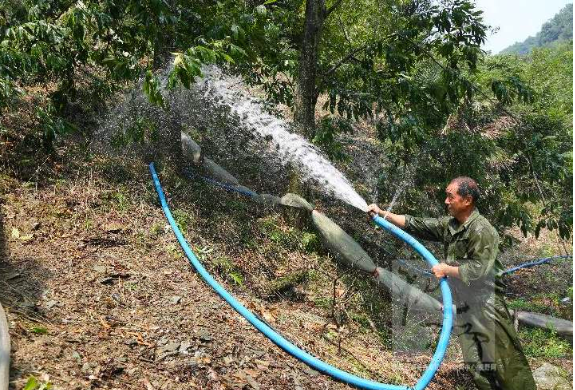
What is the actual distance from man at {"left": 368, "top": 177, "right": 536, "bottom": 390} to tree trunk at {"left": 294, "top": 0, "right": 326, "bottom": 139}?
2.39 meters

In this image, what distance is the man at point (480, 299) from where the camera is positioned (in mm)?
3051

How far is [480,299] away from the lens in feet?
10.4

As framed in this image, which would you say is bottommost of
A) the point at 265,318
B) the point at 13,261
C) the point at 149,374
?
the point at 265,318

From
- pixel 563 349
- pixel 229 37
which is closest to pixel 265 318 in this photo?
pixel 229 37

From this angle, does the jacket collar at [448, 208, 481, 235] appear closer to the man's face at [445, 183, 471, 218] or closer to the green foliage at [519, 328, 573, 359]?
the man's face at [445, 183, 471, 218]

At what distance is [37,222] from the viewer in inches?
151

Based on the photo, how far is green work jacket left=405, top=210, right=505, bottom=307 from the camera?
3047 mm

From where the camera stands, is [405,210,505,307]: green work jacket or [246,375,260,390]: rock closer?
[246,375,260,390]: rock

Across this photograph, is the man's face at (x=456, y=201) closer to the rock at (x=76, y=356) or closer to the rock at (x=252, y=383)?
the rock at (x=252, y=383)

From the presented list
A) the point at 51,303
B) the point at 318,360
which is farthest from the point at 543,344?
the point at 51,303

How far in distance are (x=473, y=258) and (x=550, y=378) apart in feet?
6.65

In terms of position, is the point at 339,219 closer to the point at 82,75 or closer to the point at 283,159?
the point at 283,159

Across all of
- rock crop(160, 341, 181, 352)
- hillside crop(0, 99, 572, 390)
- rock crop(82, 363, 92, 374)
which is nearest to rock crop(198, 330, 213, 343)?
hillside crop(0, 99, 572, 390)

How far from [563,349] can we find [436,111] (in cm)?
316
